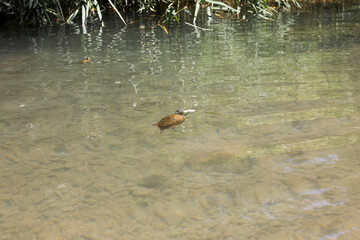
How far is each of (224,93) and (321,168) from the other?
131 cm

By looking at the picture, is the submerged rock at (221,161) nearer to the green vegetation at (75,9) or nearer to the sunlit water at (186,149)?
the sunlit water at (186,149)

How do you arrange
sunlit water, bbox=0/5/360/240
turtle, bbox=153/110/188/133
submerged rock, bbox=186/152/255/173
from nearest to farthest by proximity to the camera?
sunlit water, bbox=0/5/360/240 → submerged rock, bbox=186/152/255/173 → turtle, bbox=153/110/188/133

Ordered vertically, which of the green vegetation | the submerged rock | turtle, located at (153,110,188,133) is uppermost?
the green vegetation

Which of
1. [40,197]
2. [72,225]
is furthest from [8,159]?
[72,225]

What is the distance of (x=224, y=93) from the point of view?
2936mm

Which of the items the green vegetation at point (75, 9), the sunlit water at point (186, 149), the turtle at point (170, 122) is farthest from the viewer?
the green vegetation at point (75, 9)

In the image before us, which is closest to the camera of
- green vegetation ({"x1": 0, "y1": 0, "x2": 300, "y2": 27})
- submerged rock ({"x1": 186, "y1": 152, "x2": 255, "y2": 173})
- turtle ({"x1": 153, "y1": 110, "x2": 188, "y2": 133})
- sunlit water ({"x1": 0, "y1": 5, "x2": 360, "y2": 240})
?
sunlit water ({"x1": 0, "y1": 5, "x2": 360, "y2": 240})

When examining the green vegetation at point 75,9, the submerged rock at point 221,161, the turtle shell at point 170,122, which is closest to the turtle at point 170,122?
the turtle shell at point 170,122

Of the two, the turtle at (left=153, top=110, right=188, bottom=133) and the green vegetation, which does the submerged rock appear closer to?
the turtle at (left=153, top=110, right=188, bottom=133)

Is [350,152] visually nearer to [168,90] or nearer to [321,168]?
[321,168]

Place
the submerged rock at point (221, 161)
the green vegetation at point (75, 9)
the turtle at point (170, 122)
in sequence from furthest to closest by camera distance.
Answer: the green vegetation at point (75, 9) < the turtle at point (170, 122) < the submerged rock at point (221, 161)

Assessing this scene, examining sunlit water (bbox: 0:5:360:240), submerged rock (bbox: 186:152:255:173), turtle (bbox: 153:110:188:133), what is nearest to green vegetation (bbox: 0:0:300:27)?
sunlit water (bbox: 0:5:360:240)

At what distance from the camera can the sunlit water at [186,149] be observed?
1.44 meters

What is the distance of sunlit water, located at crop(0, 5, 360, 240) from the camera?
4.74 ft
